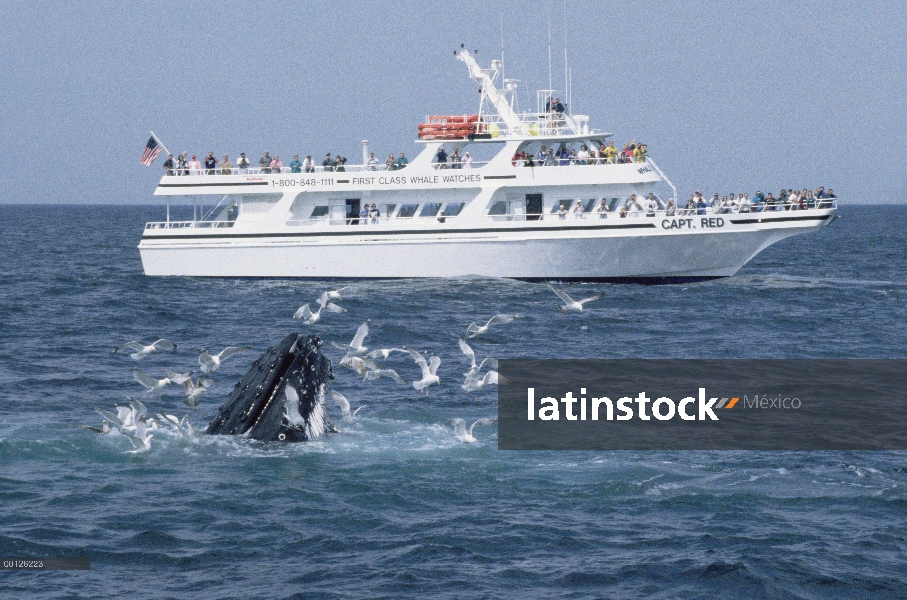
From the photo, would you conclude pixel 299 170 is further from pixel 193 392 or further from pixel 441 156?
pixel 193 392

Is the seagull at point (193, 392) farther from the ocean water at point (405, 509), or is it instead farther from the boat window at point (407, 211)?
the boat window at point (407, 211)

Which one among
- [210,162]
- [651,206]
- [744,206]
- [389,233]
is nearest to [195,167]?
[210,162]

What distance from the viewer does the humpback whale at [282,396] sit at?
1934 cm

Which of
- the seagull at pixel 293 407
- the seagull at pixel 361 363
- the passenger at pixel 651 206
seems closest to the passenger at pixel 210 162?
the passenger at pixel 651 206

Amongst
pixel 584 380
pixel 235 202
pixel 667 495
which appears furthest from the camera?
pixel 235 202

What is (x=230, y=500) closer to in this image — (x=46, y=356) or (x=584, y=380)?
(x=584, y=380)

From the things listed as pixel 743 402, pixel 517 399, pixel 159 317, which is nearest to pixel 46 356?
pixel 159 317

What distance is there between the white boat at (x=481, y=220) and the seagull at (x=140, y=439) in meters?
29.8

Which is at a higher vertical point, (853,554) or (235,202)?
(235,202)

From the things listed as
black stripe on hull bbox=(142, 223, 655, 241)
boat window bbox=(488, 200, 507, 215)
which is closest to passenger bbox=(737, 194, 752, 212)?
black stripe on hull bbox=(142, 223, 655, 241)

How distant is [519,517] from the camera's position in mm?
17734

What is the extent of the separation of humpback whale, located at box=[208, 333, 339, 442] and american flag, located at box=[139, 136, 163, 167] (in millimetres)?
35345

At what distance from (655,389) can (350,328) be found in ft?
44.6

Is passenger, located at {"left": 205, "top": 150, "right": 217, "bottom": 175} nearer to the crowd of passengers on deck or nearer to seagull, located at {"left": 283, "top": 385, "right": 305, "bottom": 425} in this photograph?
the crowd of passengers on deck
